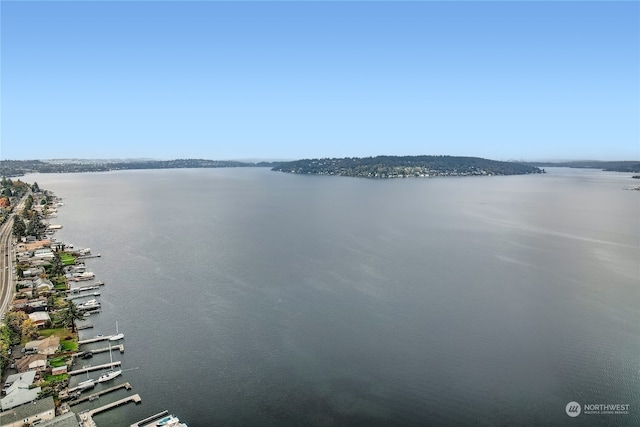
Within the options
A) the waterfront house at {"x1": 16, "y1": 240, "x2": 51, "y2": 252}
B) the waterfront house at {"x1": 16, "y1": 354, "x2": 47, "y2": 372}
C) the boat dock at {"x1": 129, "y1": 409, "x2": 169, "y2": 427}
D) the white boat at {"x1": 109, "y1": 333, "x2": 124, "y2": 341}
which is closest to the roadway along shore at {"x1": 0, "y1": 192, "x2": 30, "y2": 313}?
the waterfront house at {"x1": 16, "y1": 240, "x2": 51, "y2": 252}

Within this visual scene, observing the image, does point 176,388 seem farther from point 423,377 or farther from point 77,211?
point 77,211

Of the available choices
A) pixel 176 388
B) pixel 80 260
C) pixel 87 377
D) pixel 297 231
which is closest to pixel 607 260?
pixel 297 231

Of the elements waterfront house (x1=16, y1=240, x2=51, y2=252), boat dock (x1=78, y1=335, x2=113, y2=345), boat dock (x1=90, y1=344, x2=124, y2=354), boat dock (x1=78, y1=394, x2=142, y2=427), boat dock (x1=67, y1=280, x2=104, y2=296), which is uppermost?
waterfront house (x1=16, y1=240, x2=51, y2=252)

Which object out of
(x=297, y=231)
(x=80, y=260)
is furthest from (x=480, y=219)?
(x=80, y=260)

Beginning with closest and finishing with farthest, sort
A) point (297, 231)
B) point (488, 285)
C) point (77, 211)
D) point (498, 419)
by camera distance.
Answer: point (498, 419), point (488, 285), point (297, 231), point (77, 211)

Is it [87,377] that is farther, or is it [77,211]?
[77,211]

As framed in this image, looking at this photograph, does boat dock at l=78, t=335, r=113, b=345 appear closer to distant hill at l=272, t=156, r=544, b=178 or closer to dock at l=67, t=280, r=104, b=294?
dock at l=67, t=280, r=104, b=294

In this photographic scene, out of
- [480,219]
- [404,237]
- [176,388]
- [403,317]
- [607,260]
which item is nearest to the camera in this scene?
[176,388]

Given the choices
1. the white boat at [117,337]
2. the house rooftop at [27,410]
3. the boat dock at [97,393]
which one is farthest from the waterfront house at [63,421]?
the white boat at [117,337]
